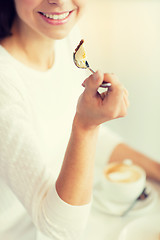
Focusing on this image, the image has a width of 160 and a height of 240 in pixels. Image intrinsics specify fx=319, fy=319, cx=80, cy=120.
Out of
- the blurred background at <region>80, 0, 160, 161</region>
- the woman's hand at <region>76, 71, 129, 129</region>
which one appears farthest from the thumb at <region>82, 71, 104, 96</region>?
the blurred background at <region>80, 0, 160, 161</region>

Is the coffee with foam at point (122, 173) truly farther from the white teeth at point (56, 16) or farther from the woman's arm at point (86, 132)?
the white teeth at point (56, 16)

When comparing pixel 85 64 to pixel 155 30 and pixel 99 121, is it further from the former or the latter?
pixel 155 30

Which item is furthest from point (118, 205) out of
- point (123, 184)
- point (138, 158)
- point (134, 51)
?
point (134, 51)

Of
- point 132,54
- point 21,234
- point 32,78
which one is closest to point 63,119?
point 32,78

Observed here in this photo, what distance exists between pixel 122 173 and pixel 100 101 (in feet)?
1.11

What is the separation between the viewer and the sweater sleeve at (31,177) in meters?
0.43

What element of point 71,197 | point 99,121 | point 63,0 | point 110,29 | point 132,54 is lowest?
point 132,54

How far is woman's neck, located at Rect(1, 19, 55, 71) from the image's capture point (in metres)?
0.59

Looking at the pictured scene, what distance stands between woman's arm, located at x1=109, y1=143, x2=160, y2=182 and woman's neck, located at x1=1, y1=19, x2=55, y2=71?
0.88ft

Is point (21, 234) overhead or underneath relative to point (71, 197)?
underneath

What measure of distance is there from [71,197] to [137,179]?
0.23 m

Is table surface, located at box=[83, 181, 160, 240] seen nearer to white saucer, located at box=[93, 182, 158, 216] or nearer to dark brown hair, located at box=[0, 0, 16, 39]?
white saucer, located at box=[93, 182, 158, 216]

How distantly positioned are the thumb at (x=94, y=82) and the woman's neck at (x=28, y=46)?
0.92ft

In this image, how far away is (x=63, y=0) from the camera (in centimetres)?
47
